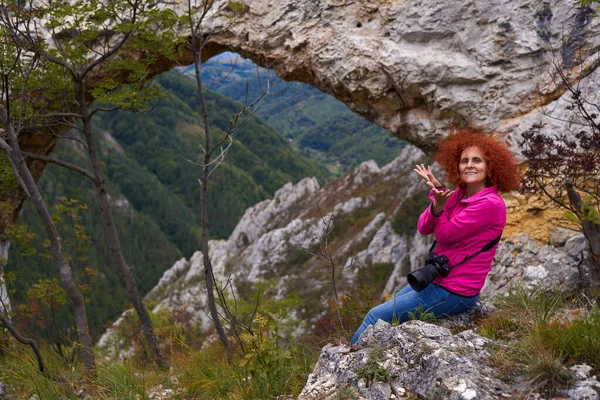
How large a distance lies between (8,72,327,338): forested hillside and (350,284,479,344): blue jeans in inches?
1924

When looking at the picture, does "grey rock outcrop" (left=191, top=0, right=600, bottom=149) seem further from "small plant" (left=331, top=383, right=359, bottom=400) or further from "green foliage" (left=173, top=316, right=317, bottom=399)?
"small plant" (left=331, top=383, right=359, bottom=400)

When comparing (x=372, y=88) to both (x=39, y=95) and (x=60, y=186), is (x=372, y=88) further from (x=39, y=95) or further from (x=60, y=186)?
(x=60, y=186)

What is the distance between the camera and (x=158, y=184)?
359ft

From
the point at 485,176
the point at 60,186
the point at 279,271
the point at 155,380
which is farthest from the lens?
the point at 60,186

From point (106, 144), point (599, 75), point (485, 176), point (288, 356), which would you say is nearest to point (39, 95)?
point (288, 356)

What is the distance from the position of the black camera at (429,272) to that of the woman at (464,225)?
0.23 feet

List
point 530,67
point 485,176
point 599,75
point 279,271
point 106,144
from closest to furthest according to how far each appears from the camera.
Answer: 1. point 485,176
2. point 599,75
3. point 530,67
4. point 279,271
5. point 106,144

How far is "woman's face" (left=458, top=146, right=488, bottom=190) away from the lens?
3.39m

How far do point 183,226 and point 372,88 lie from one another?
9672 centimetres

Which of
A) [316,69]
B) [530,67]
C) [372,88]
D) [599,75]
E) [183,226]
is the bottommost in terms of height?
[599,75]

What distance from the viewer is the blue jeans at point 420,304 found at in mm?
3367

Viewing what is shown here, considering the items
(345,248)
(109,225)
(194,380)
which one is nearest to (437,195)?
(194,380)

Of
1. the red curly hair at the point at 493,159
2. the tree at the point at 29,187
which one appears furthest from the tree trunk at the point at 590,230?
the tree at the point at 29,187

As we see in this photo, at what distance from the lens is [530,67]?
22.5 feet
